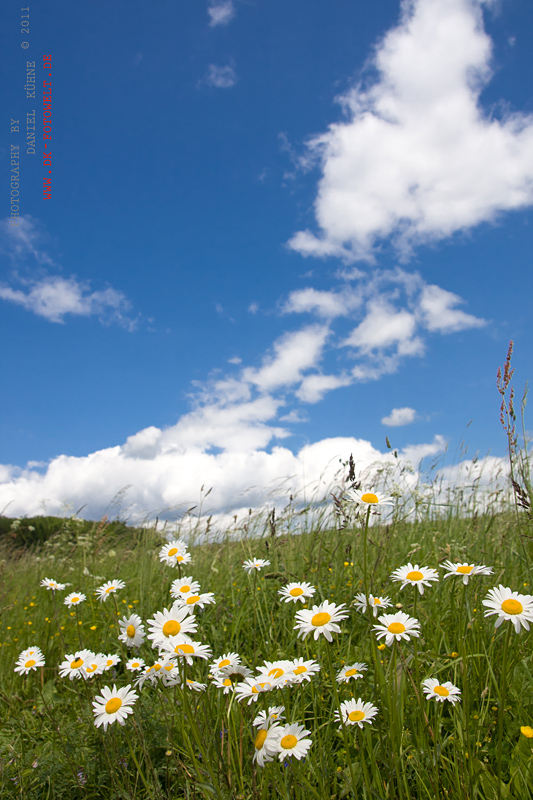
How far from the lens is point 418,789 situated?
1689 millimetres

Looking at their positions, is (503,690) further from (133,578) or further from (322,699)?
(133,578)

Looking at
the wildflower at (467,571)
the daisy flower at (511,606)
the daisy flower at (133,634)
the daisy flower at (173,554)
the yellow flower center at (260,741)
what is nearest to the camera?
the yellow flower center at (260,741)

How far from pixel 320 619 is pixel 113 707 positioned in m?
0.90

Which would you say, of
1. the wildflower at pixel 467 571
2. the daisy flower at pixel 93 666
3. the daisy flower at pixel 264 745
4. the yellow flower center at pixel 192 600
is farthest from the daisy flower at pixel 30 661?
the wildflower at pixel 467 571

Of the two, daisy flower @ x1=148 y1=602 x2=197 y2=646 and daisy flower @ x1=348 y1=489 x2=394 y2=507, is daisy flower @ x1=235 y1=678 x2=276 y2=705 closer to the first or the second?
daisy flower @ x1=148 y1=602 x2=197 y2=646

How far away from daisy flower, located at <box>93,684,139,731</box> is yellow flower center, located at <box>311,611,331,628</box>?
2.59 feet

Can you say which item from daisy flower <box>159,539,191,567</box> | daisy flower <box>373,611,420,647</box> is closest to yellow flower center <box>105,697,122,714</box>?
Answer: daisy flower <box>159,539,191,567</box>

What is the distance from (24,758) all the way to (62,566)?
412cm

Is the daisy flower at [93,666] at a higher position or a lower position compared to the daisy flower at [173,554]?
lower

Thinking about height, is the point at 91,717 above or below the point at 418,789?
below

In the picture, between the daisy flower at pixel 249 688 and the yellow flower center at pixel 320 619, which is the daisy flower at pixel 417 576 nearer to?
the yellow flower center at pixel 320 619

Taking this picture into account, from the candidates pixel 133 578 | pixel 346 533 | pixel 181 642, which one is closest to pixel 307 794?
pixel 181 642

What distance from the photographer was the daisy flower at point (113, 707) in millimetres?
1726

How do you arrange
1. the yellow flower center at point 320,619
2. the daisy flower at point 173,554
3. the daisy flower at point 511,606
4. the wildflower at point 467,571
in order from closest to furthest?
the daisy flower at point 511,606, the yellow flower center at point 320,619, the wildflower at point 467,571, the daisy flower at point 173,554
